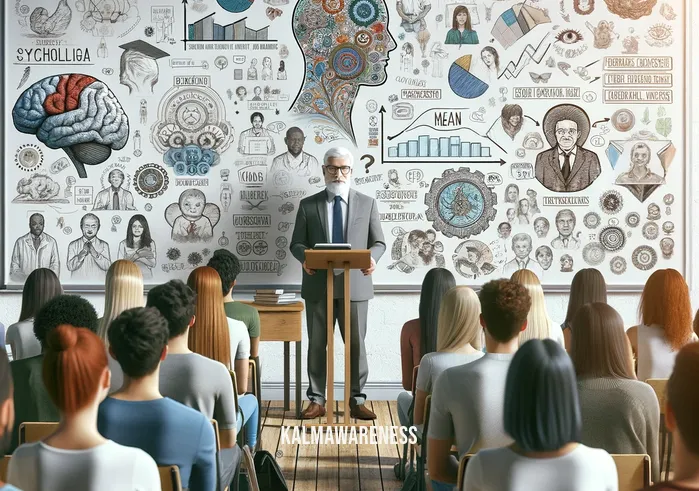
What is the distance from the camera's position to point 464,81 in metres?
6.80

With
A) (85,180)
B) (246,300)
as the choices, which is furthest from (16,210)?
(246,300)

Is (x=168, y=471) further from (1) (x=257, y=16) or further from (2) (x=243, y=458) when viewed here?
(1) (x=257, y=16)

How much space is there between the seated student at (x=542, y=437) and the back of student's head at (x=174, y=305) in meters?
1.56

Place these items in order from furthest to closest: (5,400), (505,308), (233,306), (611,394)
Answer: (233,306) < (505,308) < (611,394) < (5,400)

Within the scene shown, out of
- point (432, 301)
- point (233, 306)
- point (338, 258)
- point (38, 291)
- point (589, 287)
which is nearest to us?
point (38, 291)

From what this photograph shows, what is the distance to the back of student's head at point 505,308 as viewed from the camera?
10.0ft

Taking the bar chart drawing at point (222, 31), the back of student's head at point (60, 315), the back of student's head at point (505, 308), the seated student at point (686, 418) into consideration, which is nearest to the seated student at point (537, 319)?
the back of student's head at point (505, 308)

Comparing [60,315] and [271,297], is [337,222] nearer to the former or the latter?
[271,297]

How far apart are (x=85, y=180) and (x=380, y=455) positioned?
3214 mm

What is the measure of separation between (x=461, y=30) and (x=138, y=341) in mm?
4840

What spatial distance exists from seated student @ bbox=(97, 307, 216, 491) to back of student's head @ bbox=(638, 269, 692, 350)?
237cm

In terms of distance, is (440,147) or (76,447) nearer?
(76,447)

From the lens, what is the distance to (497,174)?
6836 mm

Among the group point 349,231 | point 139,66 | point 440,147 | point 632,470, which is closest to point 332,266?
point 349,231
